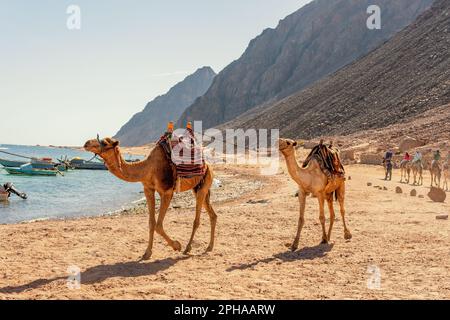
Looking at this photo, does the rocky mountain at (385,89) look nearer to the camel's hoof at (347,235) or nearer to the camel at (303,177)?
the camel's hoof at (347,235)

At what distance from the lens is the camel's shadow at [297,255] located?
8133 mm

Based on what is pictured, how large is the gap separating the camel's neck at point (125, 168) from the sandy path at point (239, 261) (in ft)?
5.45

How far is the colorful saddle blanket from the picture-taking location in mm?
8688

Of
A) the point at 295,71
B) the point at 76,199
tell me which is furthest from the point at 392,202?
the point at 295,71

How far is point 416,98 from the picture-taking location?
57344 mm

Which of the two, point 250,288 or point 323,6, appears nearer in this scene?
point 250,288

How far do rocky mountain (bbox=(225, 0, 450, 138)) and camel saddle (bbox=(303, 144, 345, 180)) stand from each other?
47316 millimetres

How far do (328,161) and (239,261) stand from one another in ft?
10.1

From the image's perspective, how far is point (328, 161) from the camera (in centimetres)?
966

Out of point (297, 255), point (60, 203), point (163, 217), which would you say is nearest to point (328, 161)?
point (297, 255)

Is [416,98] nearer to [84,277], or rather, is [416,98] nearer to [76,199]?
[76,199]

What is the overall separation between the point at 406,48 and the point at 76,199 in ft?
213

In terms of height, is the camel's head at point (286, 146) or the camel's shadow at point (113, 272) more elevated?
the camel's head at point (286, 146)

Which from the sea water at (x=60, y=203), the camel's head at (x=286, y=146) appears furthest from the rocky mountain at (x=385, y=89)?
the camel's head at (x=286, y=146)
